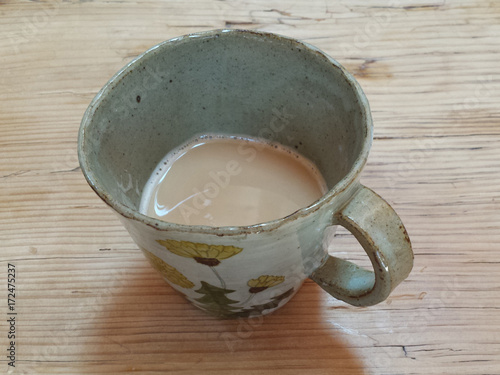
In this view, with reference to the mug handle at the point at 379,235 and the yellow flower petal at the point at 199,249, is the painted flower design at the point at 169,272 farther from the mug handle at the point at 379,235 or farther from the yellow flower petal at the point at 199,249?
the mug handle at the point at 379,235

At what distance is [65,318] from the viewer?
0.61m

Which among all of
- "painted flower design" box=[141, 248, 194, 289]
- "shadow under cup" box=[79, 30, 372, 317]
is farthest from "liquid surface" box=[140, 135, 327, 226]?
"painted flower design" box=[141, 248, 194, 289]

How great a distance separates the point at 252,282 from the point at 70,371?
0.76 feet

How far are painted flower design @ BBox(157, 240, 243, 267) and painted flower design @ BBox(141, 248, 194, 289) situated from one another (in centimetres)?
4

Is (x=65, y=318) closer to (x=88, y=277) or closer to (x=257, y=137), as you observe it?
(x=88, y=277)

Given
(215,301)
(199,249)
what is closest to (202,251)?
(199,249)

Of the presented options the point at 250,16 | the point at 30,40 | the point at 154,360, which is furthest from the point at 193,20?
the point at 154,360

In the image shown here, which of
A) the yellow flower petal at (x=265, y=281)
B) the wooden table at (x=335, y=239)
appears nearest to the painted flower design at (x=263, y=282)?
the yellow flower petal at (x=265, y=281)

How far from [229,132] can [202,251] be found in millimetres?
333

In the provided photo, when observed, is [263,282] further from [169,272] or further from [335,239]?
[335,239]

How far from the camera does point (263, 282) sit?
0.50 m

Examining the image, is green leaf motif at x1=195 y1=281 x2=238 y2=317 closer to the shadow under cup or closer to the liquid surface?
the shadow under cup

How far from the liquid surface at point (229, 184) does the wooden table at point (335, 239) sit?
2.8 inches

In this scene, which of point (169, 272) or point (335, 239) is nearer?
point (169, 272)
